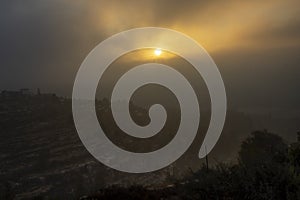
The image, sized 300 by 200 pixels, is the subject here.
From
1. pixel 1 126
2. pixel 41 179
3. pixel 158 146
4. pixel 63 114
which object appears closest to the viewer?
pixel 41 179

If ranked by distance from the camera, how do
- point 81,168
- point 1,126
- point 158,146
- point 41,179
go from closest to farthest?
point 41,179 < point 81,168 < point 1,126 < point 158,146

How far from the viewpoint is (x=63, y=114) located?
178 meters

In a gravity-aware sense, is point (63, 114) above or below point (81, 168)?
above

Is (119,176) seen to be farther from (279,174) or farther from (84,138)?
(279,174)

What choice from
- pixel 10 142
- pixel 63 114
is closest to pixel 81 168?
pixel 10 142

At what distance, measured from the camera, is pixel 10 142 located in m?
138

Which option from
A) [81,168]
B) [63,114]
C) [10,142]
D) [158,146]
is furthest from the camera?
[63,114]

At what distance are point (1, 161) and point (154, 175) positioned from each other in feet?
154

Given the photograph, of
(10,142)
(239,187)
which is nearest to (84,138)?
(10,142)

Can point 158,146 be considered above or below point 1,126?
below

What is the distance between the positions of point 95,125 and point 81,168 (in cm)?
5113

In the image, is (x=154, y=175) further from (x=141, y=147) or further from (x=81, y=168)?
(x=141, y=147)

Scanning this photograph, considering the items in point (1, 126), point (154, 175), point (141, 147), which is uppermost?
point (1, 126)

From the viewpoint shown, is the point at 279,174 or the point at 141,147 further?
the point at 141,147
